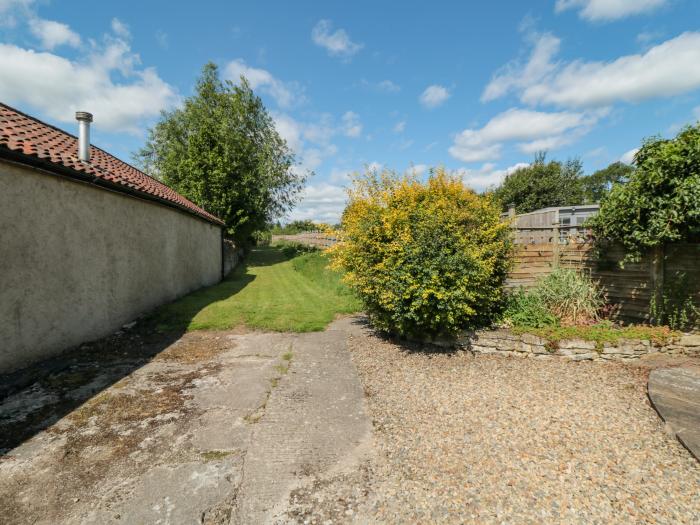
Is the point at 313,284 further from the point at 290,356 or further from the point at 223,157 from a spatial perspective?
the point at 223,157

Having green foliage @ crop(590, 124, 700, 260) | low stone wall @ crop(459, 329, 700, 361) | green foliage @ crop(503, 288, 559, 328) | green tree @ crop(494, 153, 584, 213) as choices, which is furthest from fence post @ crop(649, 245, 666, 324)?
green tree @ crop(494, 153, 584, 213)

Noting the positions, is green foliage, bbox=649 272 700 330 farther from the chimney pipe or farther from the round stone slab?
the chimney pipe

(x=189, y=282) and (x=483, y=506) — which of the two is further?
(x=189, y=282)

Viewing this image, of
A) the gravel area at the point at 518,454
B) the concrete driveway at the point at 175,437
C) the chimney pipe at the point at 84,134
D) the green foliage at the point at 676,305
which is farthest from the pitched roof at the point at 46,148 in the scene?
the green foliage at the point at 676,305

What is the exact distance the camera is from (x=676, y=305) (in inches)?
242

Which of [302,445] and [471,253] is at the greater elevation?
[471,253]

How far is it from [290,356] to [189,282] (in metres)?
7.82

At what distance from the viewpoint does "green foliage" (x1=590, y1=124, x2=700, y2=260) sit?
5562 millimetres

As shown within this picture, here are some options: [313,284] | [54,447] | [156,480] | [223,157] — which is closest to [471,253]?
[156,480]

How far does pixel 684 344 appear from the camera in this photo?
5656 millimetres

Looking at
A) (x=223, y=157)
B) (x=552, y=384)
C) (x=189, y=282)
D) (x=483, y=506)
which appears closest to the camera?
(x=483, y=506)

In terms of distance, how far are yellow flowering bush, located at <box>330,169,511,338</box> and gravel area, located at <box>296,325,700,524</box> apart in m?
1.17

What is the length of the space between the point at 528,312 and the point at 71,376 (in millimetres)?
8063

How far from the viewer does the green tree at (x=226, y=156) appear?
64.1ft
